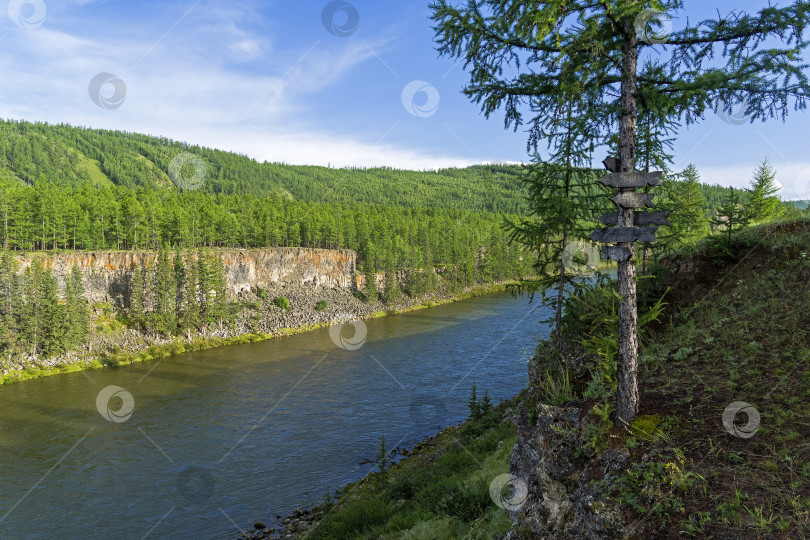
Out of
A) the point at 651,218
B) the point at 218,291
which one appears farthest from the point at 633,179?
the point at 218,291

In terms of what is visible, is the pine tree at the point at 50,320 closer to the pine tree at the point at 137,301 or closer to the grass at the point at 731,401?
the pine tree at the point at 137,301

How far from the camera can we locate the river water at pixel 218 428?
24.3 m

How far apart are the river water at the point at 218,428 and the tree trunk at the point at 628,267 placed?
6071 mm

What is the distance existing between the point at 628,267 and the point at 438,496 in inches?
434

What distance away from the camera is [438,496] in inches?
608

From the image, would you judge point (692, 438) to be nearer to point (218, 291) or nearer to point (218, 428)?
point (218, 428)

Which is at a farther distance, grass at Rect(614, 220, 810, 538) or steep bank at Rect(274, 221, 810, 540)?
steep bank at Rect(274, 221, 810, 540)

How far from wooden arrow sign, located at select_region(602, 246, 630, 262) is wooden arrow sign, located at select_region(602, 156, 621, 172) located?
158 cm

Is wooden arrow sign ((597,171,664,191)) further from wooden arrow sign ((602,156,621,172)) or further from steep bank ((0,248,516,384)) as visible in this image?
steep bank ((0,248,516,384))

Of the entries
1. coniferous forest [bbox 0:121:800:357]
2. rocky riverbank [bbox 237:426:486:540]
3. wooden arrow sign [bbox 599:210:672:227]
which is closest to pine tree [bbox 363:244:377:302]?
coniferous forest [bbox 0:121:800:357]

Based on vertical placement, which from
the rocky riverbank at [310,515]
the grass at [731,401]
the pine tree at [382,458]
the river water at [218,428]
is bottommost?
the river water at [218,428]

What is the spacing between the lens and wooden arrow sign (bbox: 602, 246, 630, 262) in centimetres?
860

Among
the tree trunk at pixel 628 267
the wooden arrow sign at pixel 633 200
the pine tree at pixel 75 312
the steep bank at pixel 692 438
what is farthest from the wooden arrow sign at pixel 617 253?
the pine tree at pixel 75 312

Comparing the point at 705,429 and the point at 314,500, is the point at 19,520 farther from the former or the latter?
the point at 705,429
